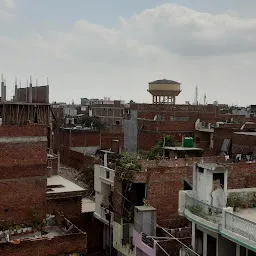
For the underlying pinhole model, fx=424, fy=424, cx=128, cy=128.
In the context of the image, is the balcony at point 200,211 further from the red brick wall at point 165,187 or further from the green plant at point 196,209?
the red brick wall at point 165,187

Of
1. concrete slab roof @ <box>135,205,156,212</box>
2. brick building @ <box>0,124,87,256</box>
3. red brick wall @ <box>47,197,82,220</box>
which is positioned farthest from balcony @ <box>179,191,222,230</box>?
red brick wall @ <box>47,197,82,220</box>

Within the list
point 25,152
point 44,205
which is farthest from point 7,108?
point 44,205

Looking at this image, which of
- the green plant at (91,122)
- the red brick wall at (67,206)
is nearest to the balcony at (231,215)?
the red brick wall at (67,206)

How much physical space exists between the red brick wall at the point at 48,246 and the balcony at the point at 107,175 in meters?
4.61

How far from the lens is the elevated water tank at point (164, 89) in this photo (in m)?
56.5

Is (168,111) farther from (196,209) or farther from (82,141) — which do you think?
(196,209)

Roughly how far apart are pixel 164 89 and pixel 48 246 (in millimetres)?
39135

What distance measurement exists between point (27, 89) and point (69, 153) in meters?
21.5

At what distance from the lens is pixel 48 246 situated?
1984cm

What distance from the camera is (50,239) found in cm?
1983

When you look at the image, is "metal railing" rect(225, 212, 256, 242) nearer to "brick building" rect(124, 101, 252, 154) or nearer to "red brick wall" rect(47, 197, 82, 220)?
"red brick wall" rect(47, 197, 82, 220)

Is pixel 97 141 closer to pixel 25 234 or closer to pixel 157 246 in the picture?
pixel 25 234

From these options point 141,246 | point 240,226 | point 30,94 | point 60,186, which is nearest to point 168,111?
point 60,186

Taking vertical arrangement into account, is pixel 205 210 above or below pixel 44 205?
above
